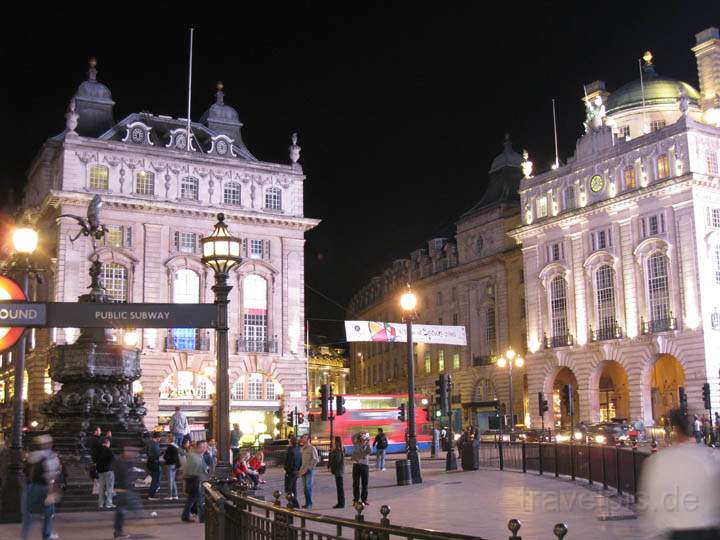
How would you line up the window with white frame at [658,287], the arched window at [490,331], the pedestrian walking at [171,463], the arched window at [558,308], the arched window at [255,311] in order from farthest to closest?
the arched window at [490,331], the arched window at [558,308], the arched window at [255,311], the window with white frame at [658,287], the pedestrian walking at [171,463]

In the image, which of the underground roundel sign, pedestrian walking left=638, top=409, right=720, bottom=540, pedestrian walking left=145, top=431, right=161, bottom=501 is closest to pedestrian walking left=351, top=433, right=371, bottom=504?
pedestrian walking left=145, top=431, right=161, bottom=501

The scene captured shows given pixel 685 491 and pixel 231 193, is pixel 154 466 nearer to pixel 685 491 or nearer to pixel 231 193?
pixel 685 491

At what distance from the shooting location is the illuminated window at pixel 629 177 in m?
64.0

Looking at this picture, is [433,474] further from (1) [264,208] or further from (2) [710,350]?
(1) [264,208]

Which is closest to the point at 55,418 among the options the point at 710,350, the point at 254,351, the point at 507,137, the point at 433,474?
the point at 433,474

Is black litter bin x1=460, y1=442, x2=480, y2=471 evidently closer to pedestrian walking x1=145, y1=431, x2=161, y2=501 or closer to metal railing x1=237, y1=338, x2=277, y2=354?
pedestrian walking x1=145, y1=431, x2=161, y2=501

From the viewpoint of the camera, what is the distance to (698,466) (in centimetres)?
775

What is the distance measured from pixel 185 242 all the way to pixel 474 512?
47201mm

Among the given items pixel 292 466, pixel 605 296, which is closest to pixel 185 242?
pixel 605 296

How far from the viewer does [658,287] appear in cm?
6128

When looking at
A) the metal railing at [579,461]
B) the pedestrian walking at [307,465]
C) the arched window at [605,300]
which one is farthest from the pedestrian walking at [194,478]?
the arched window at [605,300]

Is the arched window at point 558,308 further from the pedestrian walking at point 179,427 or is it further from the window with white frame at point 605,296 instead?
the pedestrian walking at point 179,427

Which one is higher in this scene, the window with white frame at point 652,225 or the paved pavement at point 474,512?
the window with white frame at point 652,225

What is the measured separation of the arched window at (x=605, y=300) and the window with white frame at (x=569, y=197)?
572 centimetres
